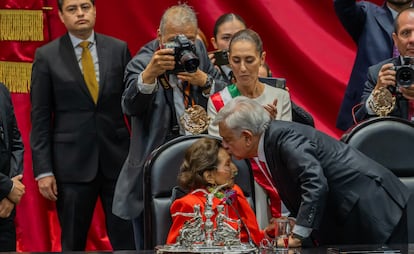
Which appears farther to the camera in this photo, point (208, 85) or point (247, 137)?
point (208, 85)

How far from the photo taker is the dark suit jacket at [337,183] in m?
3.66

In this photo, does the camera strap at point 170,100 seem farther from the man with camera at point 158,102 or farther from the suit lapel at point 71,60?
the suit lapel at point 71,60

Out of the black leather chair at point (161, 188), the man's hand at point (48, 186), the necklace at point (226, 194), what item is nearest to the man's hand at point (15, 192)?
the man's hand at point (48, 186)

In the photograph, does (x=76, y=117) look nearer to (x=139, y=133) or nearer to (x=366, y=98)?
(x=139, y=133)

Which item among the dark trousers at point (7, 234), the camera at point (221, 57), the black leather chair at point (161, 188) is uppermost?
the camera at point (221, 57)

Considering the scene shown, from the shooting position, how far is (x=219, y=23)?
5551 mm

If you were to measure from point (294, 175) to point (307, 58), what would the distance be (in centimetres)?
297

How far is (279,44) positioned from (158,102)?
6.74 feet

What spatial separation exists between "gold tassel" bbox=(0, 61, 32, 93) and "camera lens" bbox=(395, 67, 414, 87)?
92.5 inches

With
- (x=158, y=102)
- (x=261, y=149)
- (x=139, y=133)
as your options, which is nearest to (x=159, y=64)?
(x=158, y=102)

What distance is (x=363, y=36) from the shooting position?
5.55 m

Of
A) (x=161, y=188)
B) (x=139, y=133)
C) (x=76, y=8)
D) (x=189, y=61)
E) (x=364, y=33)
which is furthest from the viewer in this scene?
(x=364, y=33)

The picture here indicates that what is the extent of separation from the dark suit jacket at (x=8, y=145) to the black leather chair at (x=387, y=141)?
1589 mm

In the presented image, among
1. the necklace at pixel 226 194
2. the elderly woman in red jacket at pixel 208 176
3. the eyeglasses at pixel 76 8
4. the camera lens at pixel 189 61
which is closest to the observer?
the necklace at pixel 226 194
